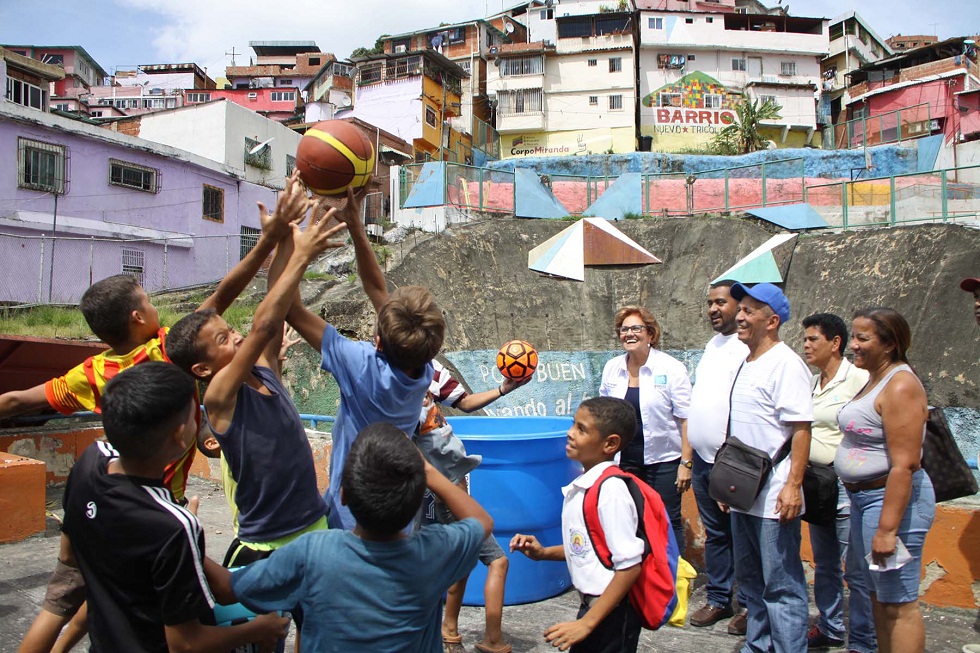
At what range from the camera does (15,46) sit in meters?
60.4

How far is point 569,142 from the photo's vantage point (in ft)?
150

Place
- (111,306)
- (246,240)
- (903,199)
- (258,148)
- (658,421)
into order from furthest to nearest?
(258,148), (246,240), (903,199), (658,421), (111,306)

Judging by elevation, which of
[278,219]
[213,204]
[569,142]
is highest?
[569,142]

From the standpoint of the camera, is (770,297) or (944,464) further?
(770,297)

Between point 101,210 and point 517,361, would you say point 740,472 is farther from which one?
point 101,210

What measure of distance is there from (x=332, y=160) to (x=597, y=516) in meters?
1.86

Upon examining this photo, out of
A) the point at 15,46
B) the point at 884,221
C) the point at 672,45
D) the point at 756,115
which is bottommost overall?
the point at 884,221

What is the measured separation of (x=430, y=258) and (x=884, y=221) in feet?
41.0

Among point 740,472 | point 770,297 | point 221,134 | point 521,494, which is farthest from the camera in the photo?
point 221,134

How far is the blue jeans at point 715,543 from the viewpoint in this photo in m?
4.07

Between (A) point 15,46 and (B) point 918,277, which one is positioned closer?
(B) point 918,277

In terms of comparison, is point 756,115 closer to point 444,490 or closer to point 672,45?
point 672,45

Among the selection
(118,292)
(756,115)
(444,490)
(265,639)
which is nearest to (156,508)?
(265,639)

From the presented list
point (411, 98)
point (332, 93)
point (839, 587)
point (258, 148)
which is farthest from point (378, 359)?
point (332, 93)
